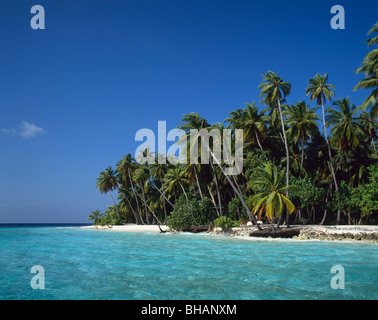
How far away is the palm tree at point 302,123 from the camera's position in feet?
98.9

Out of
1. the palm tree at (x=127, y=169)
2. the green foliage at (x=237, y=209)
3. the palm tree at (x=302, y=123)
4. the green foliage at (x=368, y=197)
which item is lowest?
the green foliage at (x=237, y=209)

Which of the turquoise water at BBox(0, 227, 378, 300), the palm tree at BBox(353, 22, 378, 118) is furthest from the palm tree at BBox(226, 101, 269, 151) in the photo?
the turquoise water at BBox(0, 227, 378, 300)

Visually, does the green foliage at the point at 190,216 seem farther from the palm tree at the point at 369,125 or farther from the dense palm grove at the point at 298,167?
the palm tree at the point at 369,125

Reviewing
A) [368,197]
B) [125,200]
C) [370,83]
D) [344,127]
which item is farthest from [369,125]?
[125,200]

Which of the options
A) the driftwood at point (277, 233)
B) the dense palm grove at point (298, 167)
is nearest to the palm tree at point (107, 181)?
the dense palm grove at point (298, 167)

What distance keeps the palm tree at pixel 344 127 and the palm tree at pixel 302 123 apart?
6.38 feet

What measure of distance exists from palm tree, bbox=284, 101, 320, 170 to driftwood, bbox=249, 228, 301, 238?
34.0 ft

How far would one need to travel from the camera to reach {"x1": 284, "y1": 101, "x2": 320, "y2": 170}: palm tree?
3014cm

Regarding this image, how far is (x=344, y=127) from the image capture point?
28875 millimetres

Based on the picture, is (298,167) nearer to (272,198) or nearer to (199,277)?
(272,198)

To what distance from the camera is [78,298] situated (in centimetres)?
741

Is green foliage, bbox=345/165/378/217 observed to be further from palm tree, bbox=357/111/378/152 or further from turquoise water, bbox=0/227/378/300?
turquoise water, bbox=0/227/378/300

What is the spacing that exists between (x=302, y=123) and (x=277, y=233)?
13255 mm
